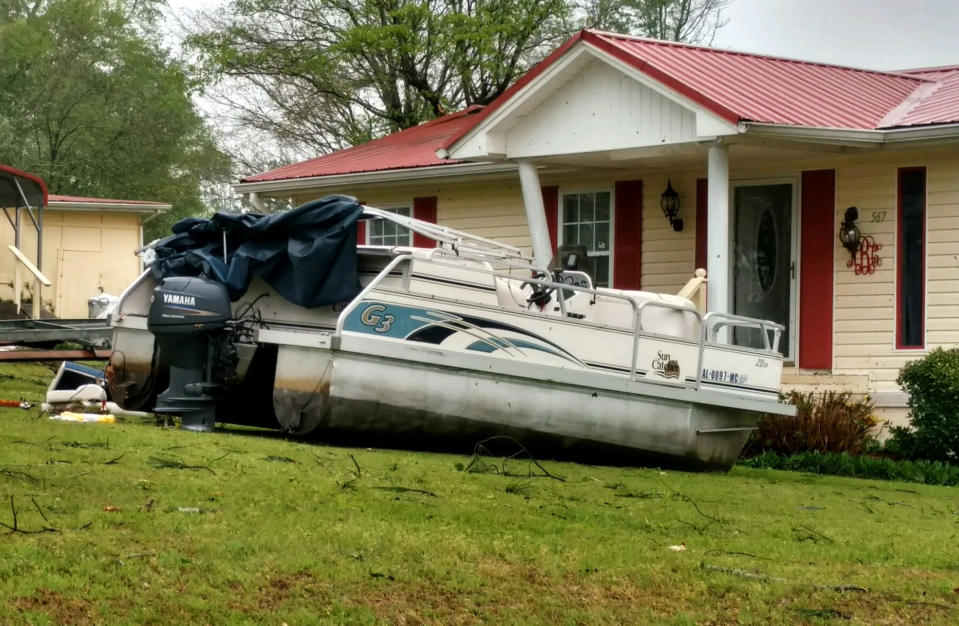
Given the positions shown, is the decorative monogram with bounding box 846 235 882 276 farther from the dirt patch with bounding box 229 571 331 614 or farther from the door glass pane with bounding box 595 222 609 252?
the dirt patch with bounding box 229 571 331 614

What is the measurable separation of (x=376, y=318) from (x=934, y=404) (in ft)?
20.4

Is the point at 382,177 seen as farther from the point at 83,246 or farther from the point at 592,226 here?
the point at 83,246

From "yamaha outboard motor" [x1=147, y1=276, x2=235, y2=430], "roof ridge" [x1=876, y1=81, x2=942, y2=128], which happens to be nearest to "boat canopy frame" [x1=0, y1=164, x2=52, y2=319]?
"yamaha outboard motor" [x1=147, y1=276, x2=235, y2=430]

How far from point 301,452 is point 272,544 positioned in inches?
139

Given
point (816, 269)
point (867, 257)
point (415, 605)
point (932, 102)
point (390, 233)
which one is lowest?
point (415, 605)

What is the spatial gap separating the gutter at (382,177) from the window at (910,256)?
4662 mm

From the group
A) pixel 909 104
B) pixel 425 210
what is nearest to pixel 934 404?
pixel 909 104

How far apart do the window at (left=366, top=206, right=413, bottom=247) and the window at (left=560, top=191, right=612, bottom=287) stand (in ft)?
8.73

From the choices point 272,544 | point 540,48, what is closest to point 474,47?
point 540,48

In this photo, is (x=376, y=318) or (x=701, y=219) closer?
(x=376, y=318)

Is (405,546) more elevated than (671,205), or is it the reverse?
(671,205)

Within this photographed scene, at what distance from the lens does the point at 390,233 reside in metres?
20.2

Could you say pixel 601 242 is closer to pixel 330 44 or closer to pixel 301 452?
pixel 301 452

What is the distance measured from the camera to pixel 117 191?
43562 mm
